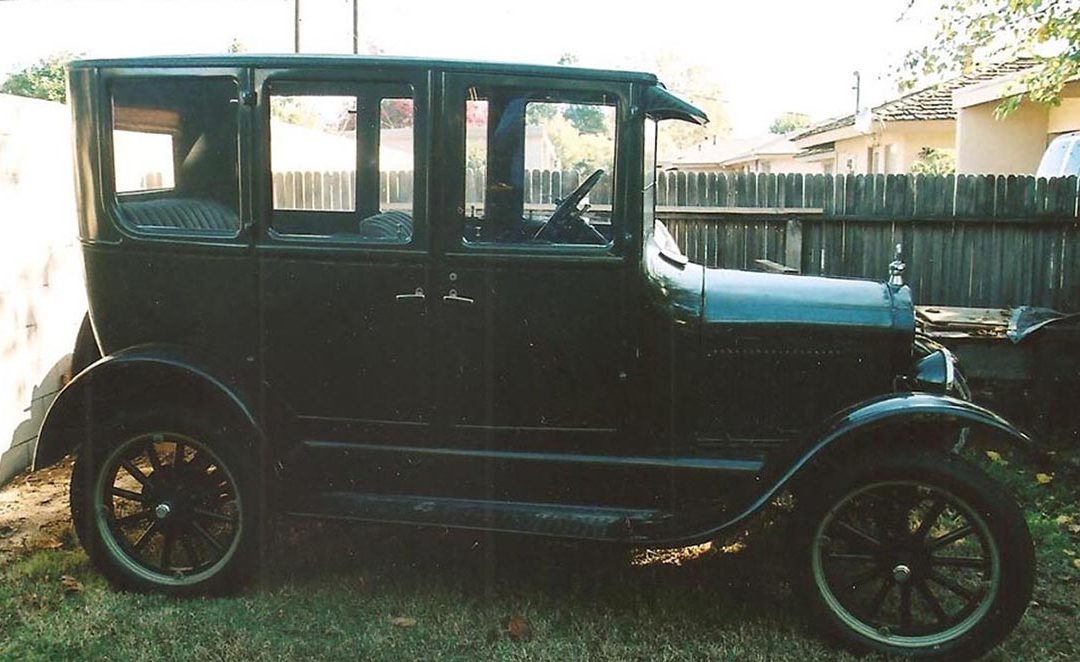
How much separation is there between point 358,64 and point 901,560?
2.83 metres

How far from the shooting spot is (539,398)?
4207mm

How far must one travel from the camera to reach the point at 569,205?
4.11 metres

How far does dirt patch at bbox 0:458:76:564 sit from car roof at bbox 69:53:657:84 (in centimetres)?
230

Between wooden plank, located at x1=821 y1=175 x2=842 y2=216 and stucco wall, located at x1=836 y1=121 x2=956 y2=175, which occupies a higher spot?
stucco wall, located at x1=836 y1=121 x2=956 y2=175

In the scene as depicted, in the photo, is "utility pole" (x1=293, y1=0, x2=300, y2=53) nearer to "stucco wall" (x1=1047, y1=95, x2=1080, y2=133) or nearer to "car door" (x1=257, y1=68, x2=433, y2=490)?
"stucco wall" (x1=1047, y1=95, x2=1080, y2=133)

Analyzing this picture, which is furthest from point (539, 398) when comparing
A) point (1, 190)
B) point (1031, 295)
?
point (1031, 295)

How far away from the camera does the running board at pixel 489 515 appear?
4027mm

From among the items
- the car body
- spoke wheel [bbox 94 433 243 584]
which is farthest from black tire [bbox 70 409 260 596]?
the car body

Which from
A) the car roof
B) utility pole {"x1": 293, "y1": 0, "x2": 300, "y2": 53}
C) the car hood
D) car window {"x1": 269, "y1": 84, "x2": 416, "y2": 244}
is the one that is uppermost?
utility pole {"x1": 293, "y1": 0, "x2": 300, "y2": 53}

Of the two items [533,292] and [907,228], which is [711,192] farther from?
[533,292]

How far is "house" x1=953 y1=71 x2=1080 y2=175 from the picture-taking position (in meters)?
17.4

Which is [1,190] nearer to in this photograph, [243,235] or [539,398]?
[243,235]

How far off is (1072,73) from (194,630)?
780cm

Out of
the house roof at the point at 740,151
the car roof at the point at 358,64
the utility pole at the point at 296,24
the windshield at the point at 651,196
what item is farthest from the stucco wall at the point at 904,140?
the car roof at the point at 358,64
